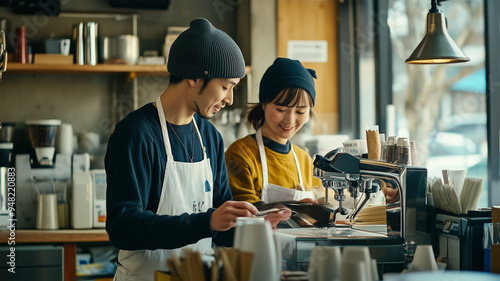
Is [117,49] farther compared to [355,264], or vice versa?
[117,49]

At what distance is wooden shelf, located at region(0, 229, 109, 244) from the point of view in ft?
11.7

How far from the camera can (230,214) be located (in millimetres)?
1583

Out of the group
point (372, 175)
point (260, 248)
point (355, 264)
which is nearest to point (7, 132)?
point (372, 175)

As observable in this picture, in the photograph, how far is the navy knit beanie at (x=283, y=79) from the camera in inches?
A: 97.4

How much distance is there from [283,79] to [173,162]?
2.47ft

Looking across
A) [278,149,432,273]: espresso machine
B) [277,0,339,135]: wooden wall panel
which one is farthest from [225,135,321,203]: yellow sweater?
[277,0,339,135]: wooden wall panel

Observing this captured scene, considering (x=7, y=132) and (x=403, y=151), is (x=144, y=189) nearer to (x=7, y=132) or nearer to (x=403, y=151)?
(x=403, y=151)

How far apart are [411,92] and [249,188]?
13.8 feet

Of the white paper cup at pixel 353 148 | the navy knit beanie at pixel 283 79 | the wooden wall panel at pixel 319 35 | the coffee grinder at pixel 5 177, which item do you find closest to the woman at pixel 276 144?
the navy knit beanie at pixel 283 79

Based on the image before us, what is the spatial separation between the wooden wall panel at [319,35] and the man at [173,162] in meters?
2.18

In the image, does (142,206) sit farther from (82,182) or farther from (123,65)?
(123,65)

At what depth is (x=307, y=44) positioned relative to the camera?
416 centimetres

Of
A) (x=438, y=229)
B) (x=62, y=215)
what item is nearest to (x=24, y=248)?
(x=62, y=215)

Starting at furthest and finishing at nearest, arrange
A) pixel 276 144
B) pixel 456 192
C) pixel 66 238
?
pixel 66 238, pixel 276 144, pixel 456 192
